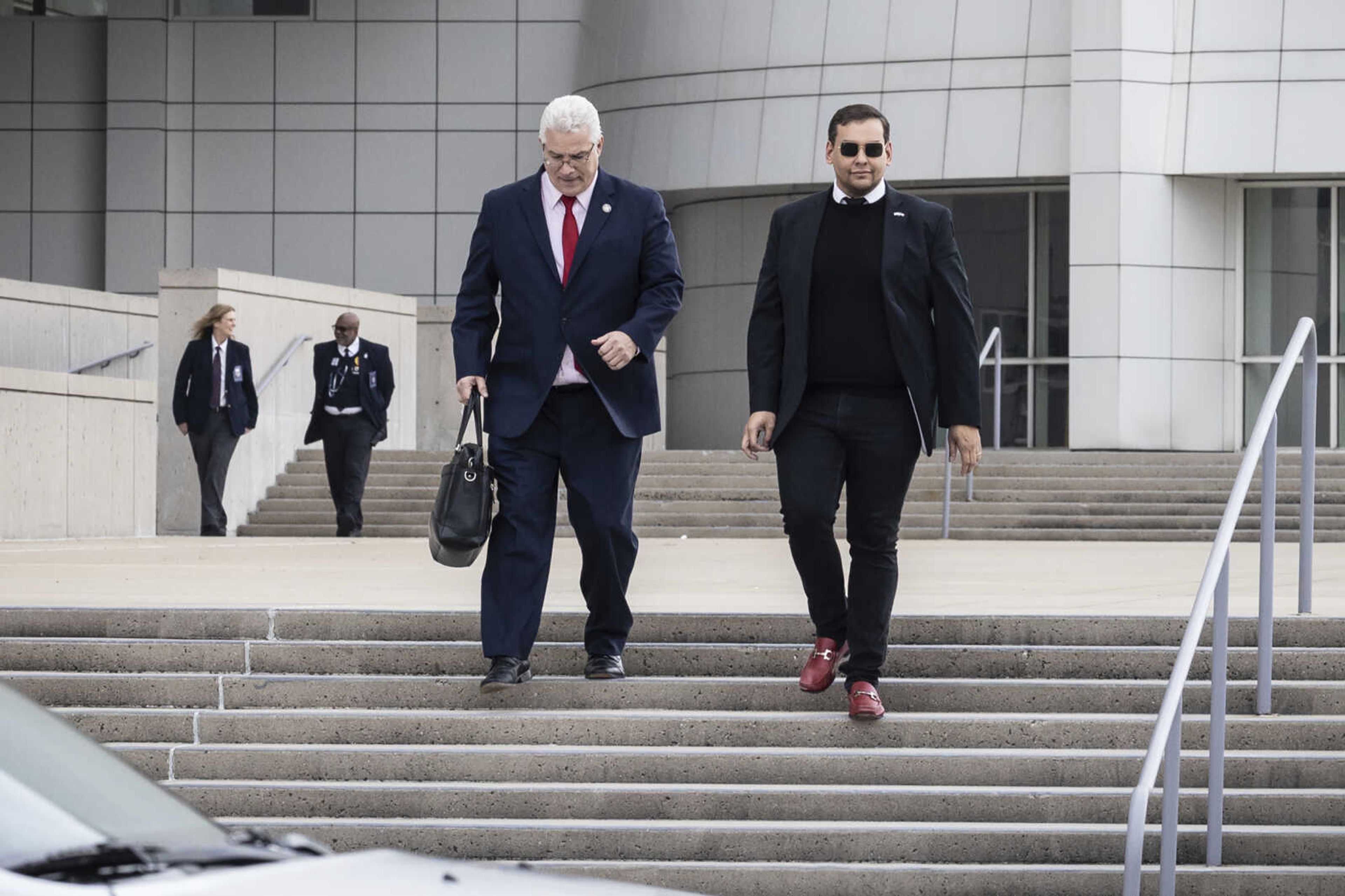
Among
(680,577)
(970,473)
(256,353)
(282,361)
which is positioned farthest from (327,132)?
(680,577)

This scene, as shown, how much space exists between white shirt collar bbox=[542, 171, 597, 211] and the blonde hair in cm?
947

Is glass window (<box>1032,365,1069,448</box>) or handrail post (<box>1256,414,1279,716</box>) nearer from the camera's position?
handrail post (<box>1256,414,1279,716</box>)

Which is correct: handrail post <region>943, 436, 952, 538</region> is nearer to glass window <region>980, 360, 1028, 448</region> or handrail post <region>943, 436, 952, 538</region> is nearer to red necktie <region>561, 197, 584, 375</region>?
red necktie <region>561, 197, 584, 375</region>

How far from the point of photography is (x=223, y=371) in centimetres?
1573

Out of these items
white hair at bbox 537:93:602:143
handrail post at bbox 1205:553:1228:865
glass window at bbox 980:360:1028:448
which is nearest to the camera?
handrail post at bbox 1205:553:1228:865

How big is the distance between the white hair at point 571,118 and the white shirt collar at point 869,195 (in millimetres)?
758

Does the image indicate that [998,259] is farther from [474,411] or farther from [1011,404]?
[474,411]

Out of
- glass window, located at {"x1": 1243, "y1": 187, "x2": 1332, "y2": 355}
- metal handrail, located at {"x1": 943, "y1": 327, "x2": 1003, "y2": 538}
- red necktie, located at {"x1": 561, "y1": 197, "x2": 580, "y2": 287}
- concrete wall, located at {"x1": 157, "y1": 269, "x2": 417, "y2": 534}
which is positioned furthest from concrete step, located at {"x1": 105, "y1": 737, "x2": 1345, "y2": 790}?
glass window, located at {"x1": 1243, "y1": 187, "x2": 1332, "y2": 355}

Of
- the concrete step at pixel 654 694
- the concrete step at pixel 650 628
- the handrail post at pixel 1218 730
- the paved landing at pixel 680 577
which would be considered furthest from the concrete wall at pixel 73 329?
→ the handrail post at pixel 1218 730

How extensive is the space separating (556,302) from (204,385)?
981 centimetres

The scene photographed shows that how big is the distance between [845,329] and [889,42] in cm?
1900

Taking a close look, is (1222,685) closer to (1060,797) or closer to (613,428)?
(1060,797)

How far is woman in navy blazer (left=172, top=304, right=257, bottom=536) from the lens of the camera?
15.7 meters

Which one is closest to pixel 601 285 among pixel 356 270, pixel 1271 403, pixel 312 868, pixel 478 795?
pixel 478 795
